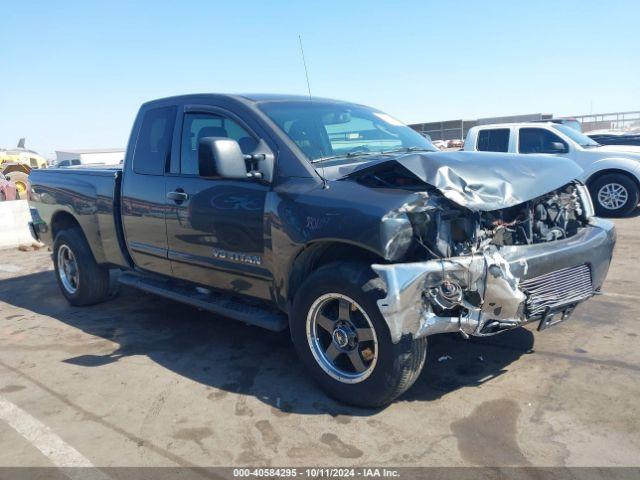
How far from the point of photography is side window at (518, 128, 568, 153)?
32.4 ft

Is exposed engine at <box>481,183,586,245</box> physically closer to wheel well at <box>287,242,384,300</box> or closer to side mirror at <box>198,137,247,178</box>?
wheel well at <box>287,242,384,300</box>

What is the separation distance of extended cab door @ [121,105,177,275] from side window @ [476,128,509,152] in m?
7.00

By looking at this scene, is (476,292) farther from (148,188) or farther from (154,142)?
(154,142)

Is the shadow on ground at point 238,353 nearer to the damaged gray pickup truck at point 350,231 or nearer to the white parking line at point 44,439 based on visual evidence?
the damaged gray pickup truck at point 350,231

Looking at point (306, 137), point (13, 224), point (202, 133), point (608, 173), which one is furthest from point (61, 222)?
point (608, 173)

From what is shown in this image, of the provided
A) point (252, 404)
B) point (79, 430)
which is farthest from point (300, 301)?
point (79, 430)

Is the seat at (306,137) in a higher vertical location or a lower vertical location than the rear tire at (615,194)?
higher

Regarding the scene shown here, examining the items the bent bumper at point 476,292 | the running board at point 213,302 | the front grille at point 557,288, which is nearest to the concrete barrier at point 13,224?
the running board at point 213,302

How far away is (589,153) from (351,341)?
8315 mm

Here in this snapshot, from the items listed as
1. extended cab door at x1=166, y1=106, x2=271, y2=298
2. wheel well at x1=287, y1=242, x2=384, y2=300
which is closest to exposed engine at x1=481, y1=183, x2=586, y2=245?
wheel well at x1=287, y1=242, x2=384, y2=300

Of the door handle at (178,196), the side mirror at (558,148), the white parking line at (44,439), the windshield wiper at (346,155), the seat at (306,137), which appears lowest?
the white parking line at (44,439)

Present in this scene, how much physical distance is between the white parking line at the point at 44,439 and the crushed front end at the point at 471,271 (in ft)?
5.91

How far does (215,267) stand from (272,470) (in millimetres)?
1714

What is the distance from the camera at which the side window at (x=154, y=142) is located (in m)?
4.44
